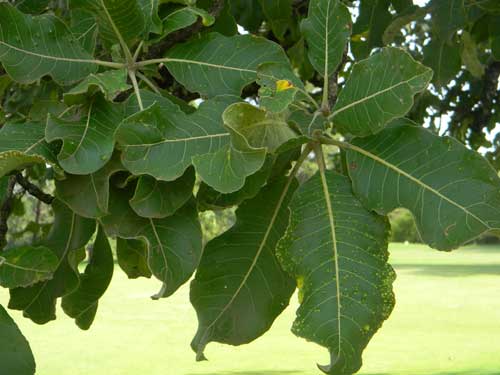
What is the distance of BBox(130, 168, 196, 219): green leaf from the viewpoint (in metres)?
0.78

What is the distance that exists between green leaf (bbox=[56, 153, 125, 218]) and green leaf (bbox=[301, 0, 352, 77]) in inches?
9.4

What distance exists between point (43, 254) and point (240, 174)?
292 millimetres

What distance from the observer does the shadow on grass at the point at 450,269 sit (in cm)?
1991

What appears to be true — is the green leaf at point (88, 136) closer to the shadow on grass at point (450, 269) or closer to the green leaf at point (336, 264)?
the green leaf at point (336, 264)

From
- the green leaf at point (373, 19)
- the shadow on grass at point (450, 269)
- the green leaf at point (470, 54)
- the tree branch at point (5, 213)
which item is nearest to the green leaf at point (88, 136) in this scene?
the tree branch at point (5, 213)

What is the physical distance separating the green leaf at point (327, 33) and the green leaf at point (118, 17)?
0.59 ft

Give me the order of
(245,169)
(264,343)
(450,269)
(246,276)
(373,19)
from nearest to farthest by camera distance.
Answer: (245,169)
(246,276)
(373,19)
(264,343)
(450,269)

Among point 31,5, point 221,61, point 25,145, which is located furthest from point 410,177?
point 31,5

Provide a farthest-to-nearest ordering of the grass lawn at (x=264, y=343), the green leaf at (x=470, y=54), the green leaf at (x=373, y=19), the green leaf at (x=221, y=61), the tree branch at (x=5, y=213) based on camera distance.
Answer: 1. the grass lawn at (x=264, y=343)
2. the green leaf at (x=470, y=54)
3. the green leaf at (x=373, y=19)
4. the tree branch at (x=5, y=213)
5. the green leaf at (x=221, y=61)

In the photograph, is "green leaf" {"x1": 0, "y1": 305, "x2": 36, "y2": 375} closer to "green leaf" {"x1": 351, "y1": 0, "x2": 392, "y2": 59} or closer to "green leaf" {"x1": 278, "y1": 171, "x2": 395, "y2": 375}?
"green leaf" {"x1": 278, "y1": 171, "x2": 395, "y2": 375}

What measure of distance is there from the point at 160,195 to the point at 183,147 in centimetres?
5

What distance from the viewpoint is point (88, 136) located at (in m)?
0.77

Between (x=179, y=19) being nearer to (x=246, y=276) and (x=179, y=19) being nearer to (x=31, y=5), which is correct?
(x=246, y=276)

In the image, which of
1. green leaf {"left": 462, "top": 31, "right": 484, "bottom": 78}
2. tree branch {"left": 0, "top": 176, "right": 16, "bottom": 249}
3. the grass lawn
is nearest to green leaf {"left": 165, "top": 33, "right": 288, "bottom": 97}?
tree branch {"left": 0, "top": 176, "right": 16, "bottom": 249}
